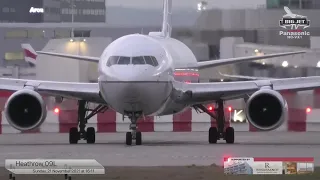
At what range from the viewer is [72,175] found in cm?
1636

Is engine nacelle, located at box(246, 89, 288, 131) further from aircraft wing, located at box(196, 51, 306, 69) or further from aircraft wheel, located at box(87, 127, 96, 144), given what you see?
aircraft wheel, located at box(87, 127, 96, 144)

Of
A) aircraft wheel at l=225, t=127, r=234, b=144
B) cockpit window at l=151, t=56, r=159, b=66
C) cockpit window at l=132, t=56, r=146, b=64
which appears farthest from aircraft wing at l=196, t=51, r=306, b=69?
cockpit window at l=132, t=56, r=146, b=64

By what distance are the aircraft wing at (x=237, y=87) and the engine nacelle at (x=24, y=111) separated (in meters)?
3.99

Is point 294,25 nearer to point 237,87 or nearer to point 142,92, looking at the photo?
point 237,87

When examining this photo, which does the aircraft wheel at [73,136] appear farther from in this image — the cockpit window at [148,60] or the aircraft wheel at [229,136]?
the aircraft wheel at [229,136]

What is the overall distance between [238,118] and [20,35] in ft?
134

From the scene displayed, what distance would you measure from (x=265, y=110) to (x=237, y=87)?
3.65ft

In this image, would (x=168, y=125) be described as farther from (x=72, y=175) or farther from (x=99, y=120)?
(x=72, y=175)

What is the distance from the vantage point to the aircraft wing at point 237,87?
28.4 metres

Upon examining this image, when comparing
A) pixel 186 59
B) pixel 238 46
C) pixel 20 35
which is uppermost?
pixel 20 35

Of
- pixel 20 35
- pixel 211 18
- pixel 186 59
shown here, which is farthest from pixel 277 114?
pixel 20 35

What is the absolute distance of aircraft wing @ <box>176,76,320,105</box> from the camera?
28.4m

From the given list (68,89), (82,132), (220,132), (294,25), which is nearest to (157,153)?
(68,89)

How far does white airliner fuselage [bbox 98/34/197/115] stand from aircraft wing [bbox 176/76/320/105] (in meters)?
0.60
